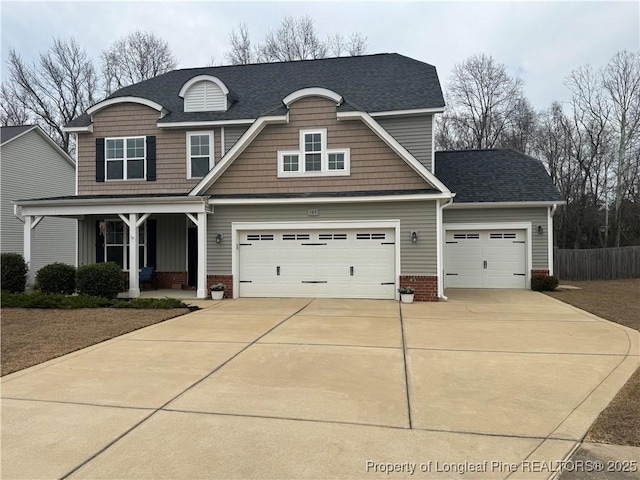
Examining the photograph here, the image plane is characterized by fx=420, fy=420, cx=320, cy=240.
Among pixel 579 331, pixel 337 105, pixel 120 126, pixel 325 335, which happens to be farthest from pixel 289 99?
pixel 579 331

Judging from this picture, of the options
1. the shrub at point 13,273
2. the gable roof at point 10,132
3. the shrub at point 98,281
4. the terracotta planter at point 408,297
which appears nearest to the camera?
the terracotta planter at point 408,297

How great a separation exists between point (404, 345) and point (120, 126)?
13.2m

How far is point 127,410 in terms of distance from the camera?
4.13 metres

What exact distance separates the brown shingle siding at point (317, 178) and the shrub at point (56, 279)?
16.4 ft

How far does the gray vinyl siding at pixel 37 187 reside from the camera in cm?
2008

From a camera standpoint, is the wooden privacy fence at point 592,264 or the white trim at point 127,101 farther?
the wooden privacy fence at point 592,264

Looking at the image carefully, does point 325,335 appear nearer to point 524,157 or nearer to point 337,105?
point 337,105

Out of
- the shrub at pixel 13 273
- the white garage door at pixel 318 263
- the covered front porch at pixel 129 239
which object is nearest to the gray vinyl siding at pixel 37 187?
the covered front porch at pixel 129 239

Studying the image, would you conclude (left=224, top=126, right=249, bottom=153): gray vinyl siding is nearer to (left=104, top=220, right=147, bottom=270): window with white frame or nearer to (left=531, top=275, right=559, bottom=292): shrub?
(left=104, top=220, right=147, bottom=270): window with white frame

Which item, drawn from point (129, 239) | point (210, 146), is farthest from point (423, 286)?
point (129, 239)

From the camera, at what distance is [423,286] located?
38.3 ft

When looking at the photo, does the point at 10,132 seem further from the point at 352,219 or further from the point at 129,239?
the point at 352,219

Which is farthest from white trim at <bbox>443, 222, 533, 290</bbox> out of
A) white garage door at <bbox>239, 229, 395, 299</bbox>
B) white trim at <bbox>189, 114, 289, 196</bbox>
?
white trim at <bbox>189, 114, 289, 196</bbox>

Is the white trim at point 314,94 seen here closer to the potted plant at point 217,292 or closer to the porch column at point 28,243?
the potted plant at point 217,292
